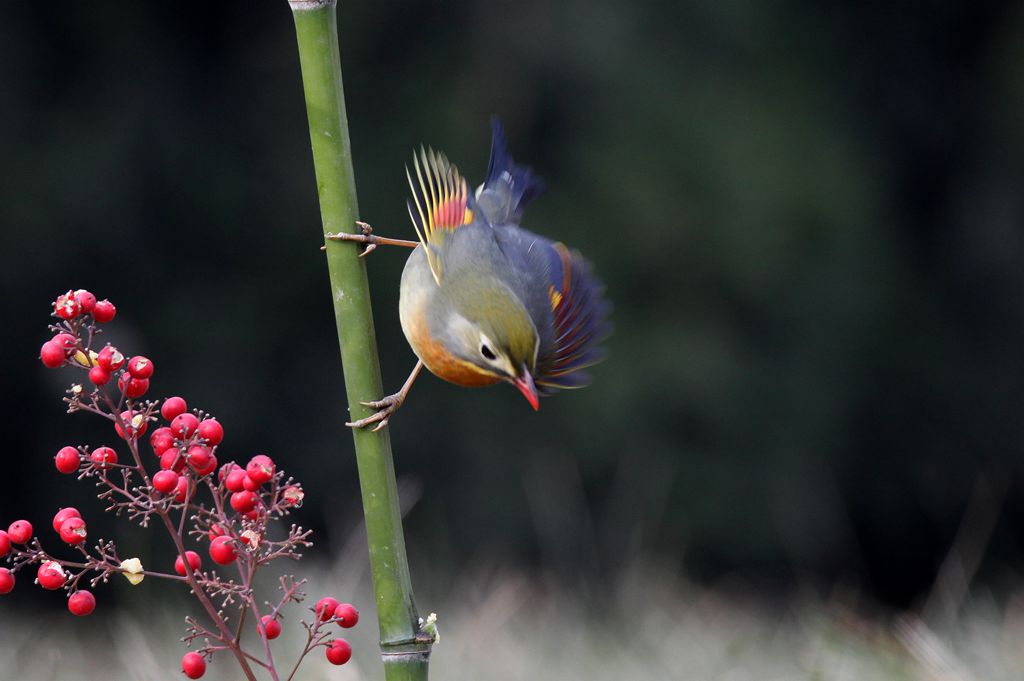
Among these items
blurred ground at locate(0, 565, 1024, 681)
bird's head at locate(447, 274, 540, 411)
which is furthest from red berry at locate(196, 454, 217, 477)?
blurred ground at locate(0, 565, 1024, 681)

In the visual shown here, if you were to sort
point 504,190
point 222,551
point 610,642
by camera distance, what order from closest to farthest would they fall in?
point 222,551, point 504,190, point 610,642

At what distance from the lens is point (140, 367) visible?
3.19ft

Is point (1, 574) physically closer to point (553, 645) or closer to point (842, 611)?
point (842, 611)

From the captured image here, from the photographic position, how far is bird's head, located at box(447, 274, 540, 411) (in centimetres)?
136

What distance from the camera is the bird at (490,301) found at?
137 centimetres

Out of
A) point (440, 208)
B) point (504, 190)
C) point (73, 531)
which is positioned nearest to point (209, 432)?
point (73, 531)

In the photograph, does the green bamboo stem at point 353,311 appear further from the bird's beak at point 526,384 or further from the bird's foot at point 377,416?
the bird's beak at point 526,384

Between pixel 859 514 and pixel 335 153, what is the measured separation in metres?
5.85

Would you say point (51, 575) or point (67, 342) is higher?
point (67, 342)

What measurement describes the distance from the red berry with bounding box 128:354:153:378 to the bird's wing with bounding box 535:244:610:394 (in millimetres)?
522

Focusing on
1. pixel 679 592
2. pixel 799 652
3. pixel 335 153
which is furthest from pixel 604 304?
pixel 679 592

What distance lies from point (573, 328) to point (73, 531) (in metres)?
0.63

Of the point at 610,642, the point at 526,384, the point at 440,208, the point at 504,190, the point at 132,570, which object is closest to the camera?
the point at 132,570

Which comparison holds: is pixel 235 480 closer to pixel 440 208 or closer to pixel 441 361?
pixel 441 361
